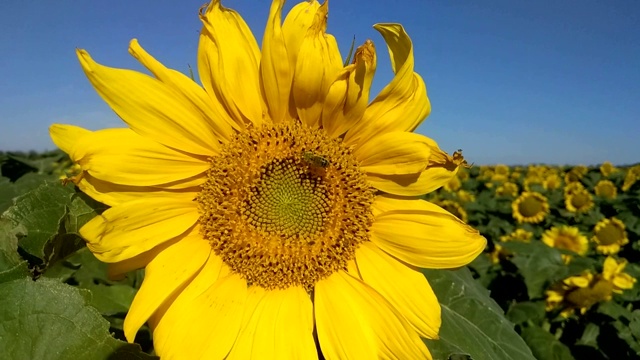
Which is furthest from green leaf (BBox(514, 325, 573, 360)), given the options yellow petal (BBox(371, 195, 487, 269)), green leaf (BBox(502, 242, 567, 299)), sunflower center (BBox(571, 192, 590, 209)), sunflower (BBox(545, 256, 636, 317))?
sunflower center (BBox(571, 192, 590, 209))

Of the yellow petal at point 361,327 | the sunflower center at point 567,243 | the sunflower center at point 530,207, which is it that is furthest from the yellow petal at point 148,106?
the sunflower center at point 530,207

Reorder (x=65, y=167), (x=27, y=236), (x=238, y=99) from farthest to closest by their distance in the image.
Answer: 1. (x=65, y=167)
2. (x=238, y=99)
3. (x=27, y=236)

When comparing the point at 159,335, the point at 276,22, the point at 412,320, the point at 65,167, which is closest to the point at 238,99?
the point at 276,22

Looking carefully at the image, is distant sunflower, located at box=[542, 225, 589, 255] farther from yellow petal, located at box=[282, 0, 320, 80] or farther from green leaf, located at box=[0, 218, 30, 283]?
green leaf, located at box=[0, 218, 30, 283]

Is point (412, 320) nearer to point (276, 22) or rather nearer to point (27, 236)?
point (276, 22)

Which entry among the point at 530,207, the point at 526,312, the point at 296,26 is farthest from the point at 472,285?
the point at 530,207

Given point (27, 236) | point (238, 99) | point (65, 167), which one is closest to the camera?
point (27, 236)

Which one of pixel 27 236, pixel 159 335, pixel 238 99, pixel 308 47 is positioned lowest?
pixel 159 335
